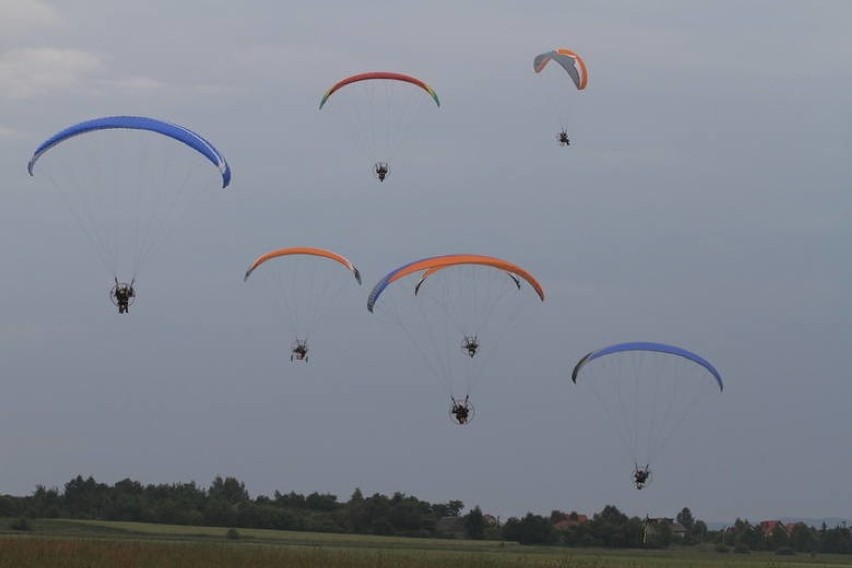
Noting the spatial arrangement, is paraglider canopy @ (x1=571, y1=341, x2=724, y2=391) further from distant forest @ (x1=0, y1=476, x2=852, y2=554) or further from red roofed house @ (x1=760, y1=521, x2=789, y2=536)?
red roofed house @ (x1=760, y1=521, x2=789, y2=536)

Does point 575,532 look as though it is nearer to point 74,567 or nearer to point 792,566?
point 792,566

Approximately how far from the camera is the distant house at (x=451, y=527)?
257 feet

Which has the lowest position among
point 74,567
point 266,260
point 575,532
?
point 74,567

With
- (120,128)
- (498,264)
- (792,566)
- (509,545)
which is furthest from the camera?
(509,545)

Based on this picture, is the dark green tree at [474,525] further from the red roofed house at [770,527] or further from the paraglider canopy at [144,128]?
the paraglider canopy at [144,128]

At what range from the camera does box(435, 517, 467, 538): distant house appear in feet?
257

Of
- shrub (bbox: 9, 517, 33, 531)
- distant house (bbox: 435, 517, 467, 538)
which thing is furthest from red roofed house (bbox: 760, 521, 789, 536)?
shrub (bbox: 9, 517, 33, 531)

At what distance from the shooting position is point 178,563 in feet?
98.8

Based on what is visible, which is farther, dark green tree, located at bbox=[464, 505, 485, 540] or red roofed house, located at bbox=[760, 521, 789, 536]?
red roofed house, located at bbox=[760, 521, 789, 536]

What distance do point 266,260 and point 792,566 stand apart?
2239 cm

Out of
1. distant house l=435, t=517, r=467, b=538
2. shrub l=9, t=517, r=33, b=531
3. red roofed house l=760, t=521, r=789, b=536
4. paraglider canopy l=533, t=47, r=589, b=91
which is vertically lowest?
shrub l=9, t=517, r=33, b=531

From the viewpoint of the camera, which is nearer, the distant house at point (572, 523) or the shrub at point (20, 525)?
the shrub at point (20, 525)

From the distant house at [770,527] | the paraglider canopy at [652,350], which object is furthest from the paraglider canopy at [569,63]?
the distant house at [770,527]

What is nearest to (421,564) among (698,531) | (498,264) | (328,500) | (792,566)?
(498,264)
